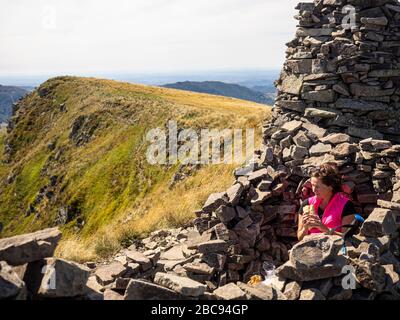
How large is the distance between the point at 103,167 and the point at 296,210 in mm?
45974

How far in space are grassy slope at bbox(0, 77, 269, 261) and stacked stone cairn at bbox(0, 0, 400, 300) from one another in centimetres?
375

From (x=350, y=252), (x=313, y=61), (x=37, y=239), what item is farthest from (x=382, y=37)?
(x=37, y=239)

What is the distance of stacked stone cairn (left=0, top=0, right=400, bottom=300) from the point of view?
621 cm

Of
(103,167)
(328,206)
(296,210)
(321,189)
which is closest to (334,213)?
(328,206)

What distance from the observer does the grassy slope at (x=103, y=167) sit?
25406 millimetres

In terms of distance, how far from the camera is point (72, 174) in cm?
6009

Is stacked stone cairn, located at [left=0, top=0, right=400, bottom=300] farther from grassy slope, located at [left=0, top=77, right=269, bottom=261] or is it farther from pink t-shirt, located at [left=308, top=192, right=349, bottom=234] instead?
grassy slope, located at [left=0, top=77, right=269, bottom=261]

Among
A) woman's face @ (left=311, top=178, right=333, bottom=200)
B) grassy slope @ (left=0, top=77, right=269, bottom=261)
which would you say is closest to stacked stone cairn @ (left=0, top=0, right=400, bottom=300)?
woman's face @ (left=311, top=178, right=333, bottom=200)

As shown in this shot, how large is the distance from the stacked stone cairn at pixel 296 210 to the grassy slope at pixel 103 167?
3750 mm

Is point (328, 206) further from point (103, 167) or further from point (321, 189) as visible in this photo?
point (103, 167)

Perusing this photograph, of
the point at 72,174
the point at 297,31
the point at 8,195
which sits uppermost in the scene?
the point at 297,31

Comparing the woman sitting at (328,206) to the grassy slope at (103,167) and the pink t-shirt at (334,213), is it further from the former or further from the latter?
the grassy slope at (103,167)

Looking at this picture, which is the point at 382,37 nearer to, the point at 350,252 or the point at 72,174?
the point at 350,252

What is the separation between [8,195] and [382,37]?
7599cm
